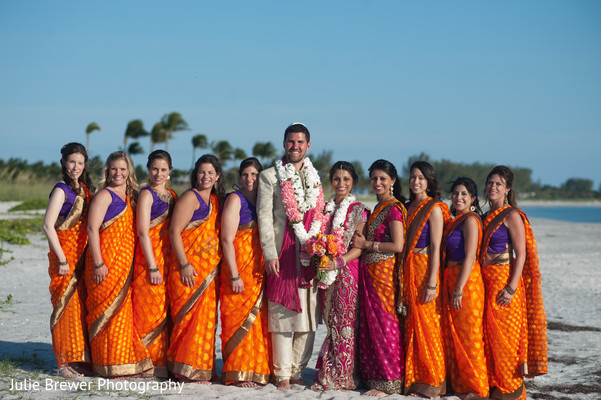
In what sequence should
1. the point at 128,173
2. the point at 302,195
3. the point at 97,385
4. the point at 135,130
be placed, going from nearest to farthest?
the point at 97,385, the point at 302,195, the point at 128,173, the point at 135,130

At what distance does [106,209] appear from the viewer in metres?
5.48

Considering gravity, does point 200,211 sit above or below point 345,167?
below

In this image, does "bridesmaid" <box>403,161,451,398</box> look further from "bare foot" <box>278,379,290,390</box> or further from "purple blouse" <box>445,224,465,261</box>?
"bare foot" <box>278,379,290,390</box>

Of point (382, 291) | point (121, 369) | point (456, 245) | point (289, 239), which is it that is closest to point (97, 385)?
point (121, 369)

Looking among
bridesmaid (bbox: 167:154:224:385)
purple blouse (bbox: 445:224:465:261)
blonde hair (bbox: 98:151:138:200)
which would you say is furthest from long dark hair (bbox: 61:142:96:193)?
purple blouse (bbox: 445:224:465:261)

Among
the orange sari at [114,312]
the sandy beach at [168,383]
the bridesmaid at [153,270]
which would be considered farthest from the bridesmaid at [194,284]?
the orange sari at [114,312]

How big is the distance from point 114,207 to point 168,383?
1.68 m

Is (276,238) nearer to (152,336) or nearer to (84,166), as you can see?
(152,336)

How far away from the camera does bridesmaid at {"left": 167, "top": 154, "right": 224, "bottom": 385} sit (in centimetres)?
550

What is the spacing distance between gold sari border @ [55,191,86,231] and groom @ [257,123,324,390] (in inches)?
65.8

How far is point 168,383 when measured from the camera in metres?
5.47

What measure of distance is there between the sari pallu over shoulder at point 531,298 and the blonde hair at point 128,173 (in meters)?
3.31

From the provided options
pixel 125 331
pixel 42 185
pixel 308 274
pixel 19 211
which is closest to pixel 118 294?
pixel 125 331

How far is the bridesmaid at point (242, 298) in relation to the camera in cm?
554
